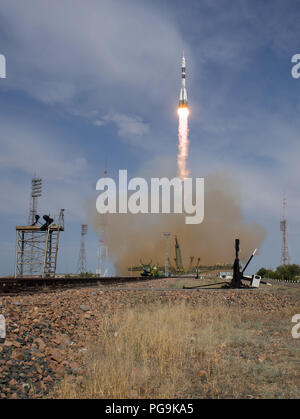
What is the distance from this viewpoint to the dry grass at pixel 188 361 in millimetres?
6363

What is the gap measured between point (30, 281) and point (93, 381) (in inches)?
683

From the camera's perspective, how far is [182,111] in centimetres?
4531

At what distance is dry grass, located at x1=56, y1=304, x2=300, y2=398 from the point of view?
20.9ft

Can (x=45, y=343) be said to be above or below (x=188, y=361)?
above

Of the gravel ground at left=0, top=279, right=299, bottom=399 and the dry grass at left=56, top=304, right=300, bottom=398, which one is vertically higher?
the gravel ground at left=0, top=279, right=299, bottom=399

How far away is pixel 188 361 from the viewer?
26.2 feet

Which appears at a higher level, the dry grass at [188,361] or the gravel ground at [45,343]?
the gravel ground at [45,343]

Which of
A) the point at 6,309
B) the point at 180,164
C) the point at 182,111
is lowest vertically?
the point at 6,309

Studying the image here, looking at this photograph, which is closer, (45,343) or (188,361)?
(188,361)

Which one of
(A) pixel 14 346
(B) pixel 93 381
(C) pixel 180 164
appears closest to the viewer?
(B) pixel 93 381

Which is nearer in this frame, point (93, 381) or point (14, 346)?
point (93, 381)
